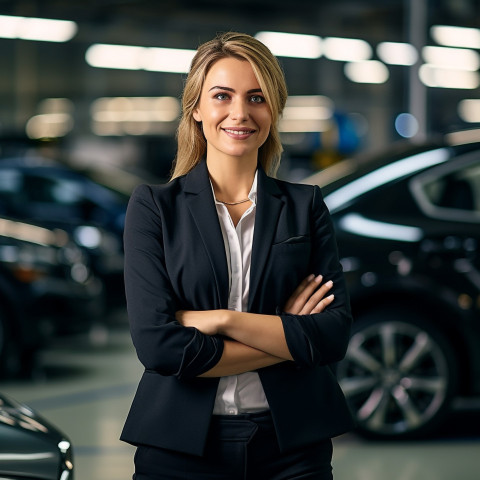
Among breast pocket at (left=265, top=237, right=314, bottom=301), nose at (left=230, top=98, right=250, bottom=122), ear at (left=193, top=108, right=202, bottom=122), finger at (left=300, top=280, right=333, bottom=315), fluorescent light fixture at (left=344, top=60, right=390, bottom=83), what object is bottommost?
finger at (left=300, top=280, right=333, bottom=315)

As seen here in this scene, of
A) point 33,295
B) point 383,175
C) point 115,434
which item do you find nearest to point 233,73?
point 383,175

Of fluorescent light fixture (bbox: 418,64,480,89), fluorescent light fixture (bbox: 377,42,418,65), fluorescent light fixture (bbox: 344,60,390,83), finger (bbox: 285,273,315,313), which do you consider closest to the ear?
finger (bbox: 285,273,315,313)

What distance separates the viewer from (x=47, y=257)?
7332 millimetres

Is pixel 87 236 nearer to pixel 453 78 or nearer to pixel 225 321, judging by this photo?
pixel 225 321

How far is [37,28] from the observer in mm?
24609

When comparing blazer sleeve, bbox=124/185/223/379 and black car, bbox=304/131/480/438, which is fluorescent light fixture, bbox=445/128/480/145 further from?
blazer sleeve, bbox=124/185/223/379

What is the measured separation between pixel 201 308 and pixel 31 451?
0.72m

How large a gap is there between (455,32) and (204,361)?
21475 millimetres

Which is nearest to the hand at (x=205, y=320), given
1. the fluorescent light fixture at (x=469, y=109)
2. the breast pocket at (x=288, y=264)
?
the breast pocket at (x=288, y=264)

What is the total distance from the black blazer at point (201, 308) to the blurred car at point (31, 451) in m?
0.49

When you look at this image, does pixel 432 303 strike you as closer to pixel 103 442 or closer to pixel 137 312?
pixel 103 442

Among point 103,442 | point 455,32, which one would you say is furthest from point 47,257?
point 455,32

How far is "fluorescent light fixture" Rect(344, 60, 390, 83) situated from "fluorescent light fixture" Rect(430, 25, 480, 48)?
811 centimetres

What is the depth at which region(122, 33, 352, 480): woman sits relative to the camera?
2178 mm
